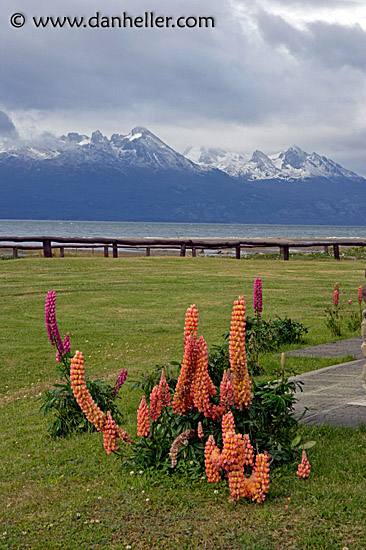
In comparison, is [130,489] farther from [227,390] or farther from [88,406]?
[227,390]

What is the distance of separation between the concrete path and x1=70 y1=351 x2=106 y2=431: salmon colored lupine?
1.97 metres

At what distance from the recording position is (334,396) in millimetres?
6043

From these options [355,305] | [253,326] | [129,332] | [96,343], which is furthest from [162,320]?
[355,305]

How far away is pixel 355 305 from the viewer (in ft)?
43.7

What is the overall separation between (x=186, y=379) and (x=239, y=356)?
45cm

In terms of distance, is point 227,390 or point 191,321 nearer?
point 191,321

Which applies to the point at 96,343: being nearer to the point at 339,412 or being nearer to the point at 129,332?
the point at 129,332

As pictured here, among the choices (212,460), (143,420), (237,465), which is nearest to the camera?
(237,465)

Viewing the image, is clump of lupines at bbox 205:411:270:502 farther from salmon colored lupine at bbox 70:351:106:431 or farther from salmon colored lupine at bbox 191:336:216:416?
salmon colored lupine at bbox 70:351:106:431

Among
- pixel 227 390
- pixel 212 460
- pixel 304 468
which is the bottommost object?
pixel 304 468

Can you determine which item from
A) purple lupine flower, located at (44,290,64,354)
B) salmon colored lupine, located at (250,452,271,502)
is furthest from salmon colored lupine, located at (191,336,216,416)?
purple lupine flower, located at (44,290,64,354)

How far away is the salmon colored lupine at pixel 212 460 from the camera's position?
3.91 m

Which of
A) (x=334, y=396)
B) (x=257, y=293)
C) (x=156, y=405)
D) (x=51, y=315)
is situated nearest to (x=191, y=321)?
(x=156, y=405)

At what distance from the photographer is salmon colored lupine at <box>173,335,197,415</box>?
393 cm
